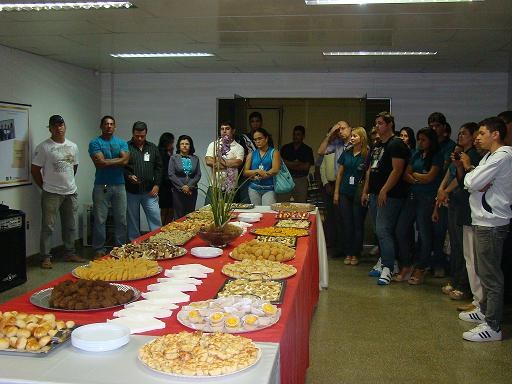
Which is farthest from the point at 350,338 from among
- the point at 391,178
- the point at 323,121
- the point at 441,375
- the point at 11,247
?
the point at 323,121

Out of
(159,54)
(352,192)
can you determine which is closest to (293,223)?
(352,192)

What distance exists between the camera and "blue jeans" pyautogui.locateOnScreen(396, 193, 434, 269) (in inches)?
202

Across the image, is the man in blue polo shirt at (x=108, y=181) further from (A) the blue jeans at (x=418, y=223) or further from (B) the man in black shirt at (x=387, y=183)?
(A) the blue jeans at (x=418, y=223)

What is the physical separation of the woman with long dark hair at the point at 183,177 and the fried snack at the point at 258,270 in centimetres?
368

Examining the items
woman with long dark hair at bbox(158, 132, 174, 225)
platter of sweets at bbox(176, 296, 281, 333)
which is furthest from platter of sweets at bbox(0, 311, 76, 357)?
woman with long dark hair at bbox(158, 132, 174, 225)

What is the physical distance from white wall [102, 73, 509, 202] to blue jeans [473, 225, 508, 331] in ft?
13.6

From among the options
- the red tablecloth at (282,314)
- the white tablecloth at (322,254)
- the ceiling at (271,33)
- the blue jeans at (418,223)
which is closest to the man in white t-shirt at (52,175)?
the ceiling at (271,33)

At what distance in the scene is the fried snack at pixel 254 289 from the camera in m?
2.20

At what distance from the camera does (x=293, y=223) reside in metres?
4.24

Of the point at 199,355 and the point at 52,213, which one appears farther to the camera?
the point at 52,213

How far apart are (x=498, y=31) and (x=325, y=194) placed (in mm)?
2806

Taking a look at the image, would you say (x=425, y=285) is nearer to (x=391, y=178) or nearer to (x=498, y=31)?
(x=391, y=178)

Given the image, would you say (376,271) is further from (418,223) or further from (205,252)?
(205,252)

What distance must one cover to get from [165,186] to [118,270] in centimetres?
442
